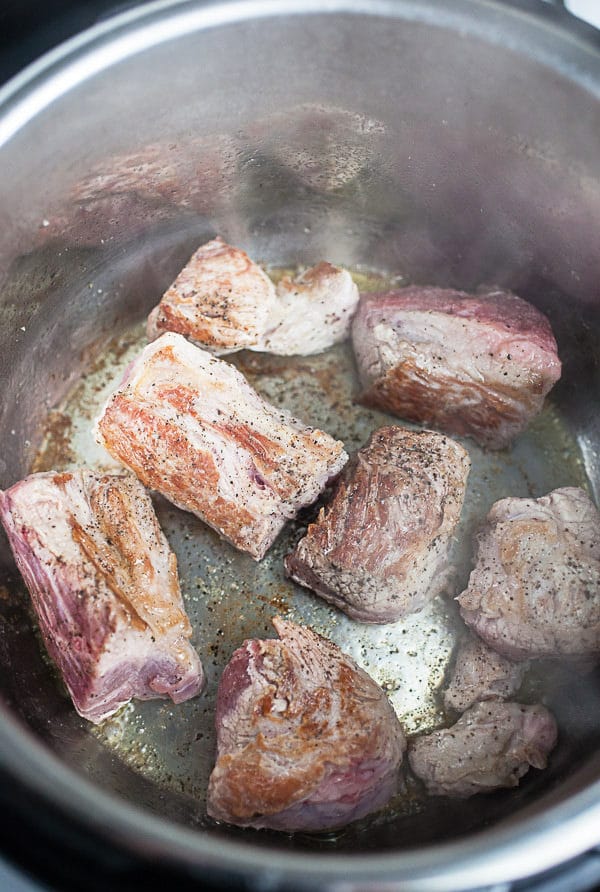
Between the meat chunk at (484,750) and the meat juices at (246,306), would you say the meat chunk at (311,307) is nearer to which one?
the meat juices at (246,306)

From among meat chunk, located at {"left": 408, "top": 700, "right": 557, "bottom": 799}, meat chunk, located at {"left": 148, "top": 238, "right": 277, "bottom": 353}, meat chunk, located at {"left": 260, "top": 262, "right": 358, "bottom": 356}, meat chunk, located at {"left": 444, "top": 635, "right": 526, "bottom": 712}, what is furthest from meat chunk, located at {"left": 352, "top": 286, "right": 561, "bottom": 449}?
meat chunk, located at {"left": 408, "top": 700, "right": 557, "bottom": 799}

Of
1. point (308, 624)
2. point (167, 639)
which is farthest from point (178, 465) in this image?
point (308, 624)

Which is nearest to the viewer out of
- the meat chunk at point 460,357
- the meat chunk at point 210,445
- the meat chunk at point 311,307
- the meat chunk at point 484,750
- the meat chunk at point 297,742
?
the meat chunk at point 297,742

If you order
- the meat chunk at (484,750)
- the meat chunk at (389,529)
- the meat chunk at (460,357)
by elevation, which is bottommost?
the meat chunk at (484,750)

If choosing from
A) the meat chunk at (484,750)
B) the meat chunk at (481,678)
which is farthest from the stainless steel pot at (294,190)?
the meat chunk at (481,678)

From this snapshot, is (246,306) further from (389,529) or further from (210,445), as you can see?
(389,529)

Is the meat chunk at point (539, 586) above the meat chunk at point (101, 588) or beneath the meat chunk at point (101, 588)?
above
